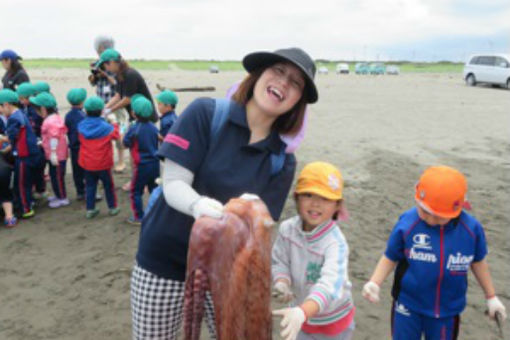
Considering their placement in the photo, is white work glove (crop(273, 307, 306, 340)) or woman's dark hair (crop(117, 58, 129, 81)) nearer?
white work glove (crop(273, 307, 306, 340))

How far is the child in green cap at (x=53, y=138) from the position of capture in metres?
5.80

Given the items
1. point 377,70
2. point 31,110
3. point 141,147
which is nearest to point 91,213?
point 141,147

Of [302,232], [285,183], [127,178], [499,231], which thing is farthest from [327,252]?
[127,178]

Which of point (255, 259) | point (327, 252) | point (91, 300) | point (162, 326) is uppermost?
point (255, 259)

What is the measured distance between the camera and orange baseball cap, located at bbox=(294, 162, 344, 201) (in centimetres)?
205

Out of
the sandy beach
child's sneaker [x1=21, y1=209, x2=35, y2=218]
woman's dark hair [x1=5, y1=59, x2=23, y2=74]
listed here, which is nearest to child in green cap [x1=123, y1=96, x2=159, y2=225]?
the sandy beach

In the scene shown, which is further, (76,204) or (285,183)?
(76,204)

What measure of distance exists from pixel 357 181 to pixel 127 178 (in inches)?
163

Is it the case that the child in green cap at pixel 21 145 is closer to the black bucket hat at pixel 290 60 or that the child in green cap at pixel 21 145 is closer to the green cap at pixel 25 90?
the green cap at pixel 25 90

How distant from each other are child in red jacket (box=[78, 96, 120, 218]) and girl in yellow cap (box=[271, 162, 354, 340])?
3.98m

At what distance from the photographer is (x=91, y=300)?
378 centimetres

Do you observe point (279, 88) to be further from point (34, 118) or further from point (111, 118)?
point (34, 118)

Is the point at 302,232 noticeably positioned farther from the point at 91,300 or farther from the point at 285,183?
the point at 91,300

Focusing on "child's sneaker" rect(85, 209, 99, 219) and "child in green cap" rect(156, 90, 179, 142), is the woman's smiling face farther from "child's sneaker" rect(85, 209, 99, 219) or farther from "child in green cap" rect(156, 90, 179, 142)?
"child's sneaker" rect(85, 209, 99, 219)
